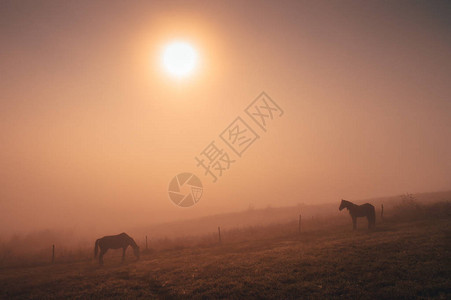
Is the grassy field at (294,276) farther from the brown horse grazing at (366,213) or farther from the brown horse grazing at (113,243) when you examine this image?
the brown horse grazing at (366,213)

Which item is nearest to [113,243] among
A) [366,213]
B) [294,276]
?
[294,276]

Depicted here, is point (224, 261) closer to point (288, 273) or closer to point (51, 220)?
point (288, 273)

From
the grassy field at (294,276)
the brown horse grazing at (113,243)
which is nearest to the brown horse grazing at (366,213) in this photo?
the grassy field at (294,276)

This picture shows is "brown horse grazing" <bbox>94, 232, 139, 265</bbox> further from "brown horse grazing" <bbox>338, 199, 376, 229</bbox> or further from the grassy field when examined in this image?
"brown horse grazing" <bbox>338, 199, 376, 229</bbox>

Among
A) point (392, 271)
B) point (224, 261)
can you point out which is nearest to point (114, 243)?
point (224, 261)

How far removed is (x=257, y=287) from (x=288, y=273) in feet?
7.77

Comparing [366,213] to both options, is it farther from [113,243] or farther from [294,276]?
[113,243]

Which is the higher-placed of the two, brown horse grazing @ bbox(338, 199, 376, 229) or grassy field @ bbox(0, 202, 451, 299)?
brown horse grazing @ bbox(338, 199, 376, 229)

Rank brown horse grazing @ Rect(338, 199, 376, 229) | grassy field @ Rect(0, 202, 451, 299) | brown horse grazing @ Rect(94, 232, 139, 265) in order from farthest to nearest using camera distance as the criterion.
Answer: brown horse grazing @ Rect(338, 199, 376, 229)
brown horse grazing @ Rect(94, 232, 139, 265)
grassy field @ Rect(0, 202, 451, 299)

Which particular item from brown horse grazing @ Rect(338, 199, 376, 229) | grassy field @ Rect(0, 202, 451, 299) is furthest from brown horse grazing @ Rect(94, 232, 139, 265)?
brown horse grazing @ Rect(338, 199, 376, 229)

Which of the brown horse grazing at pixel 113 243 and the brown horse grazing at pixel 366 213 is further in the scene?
the brown horse grazing at pixel 366 213

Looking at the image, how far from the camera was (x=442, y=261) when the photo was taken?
12055mm

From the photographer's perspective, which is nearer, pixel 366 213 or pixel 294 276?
pixel 294 276

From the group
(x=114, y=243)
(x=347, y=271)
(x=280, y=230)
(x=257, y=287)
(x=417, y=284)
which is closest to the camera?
(x=417, y=284)
